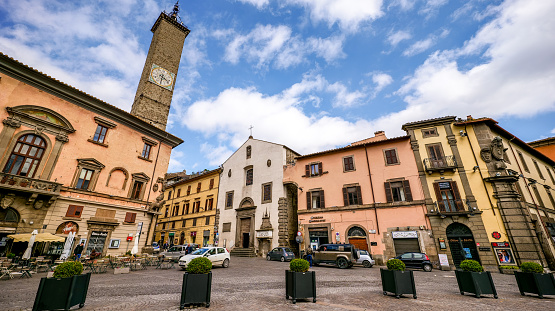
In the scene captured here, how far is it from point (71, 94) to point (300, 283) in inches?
821

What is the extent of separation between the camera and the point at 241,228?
28469mm

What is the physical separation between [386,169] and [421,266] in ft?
27.0

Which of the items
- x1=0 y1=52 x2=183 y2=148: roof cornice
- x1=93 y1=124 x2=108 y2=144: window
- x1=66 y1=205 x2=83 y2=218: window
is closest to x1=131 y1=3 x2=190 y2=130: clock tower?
x1=0 y1=52 x2=183 y2=148: roof cornice

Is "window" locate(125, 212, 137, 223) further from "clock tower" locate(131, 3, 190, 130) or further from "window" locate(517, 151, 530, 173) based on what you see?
"window" locate(517, 151, 530, 173)

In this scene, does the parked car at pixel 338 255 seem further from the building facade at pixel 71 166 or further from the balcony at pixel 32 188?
the balcony at pixel 32 188

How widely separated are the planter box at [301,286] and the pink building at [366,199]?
1578cm

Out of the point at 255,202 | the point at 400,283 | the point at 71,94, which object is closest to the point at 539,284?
the point at 400,283

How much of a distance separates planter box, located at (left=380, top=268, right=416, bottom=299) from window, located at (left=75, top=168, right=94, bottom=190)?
20.3 meters

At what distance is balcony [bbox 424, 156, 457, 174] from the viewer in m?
19.1

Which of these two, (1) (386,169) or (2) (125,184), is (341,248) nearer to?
(1) (386,169)

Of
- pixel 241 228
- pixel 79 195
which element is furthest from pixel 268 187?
pixel 79 195

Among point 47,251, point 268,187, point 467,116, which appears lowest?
point 47,251

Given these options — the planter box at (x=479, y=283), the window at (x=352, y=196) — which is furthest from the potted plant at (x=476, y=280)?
the window at (x=352, y=196)

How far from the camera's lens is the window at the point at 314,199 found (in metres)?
23.9
